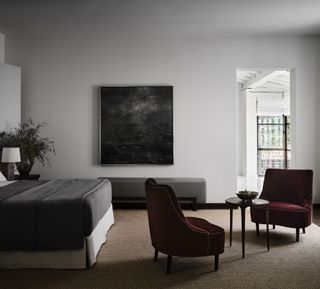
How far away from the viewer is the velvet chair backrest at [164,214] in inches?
131

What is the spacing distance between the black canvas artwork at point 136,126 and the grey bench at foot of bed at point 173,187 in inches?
19.6

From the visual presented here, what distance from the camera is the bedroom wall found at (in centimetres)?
673

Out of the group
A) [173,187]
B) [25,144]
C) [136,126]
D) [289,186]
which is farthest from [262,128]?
[25,144]

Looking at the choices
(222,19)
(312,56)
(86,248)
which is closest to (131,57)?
(222,19)

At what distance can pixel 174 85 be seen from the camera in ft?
22.2

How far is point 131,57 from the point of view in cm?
678

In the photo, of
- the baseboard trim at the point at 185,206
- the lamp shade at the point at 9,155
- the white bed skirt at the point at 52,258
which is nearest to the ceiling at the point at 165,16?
the lamp shade at the point at 9,155

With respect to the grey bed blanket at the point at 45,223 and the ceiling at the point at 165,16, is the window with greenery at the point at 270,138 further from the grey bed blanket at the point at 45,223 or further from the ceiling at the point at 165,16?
the grey bed blanket at the point at 45,223

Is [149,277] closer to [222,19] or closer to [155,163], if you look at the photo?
[155,163]

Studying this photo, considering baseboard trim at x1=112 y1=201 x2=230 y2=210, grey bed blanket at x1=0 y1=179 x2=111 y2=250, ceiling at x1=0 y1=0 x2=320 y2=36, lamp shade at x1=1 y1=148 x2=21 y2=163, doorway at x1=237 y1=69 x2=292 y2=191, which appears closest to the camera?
grey bed blanket at x1=0 y1=179 x2=111 y2=250

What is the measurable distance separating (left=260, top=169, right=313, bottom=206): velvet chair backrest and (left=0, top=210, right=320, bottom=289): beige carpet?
0.56 metres

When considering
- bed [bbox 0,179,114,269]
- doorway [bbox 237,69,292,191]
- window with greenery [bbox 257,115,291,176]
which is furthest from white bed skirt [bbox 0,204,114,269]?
window with greenery [bbox 257,115,291,176]

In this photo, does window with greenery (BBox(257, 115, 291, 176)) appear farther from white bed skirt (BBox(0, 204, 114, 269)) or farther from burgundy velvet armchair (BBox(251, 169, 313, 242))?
white bed skirt (BBox(0, 204, 114, 269))

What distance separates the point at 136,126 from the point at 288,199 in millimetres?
3048
